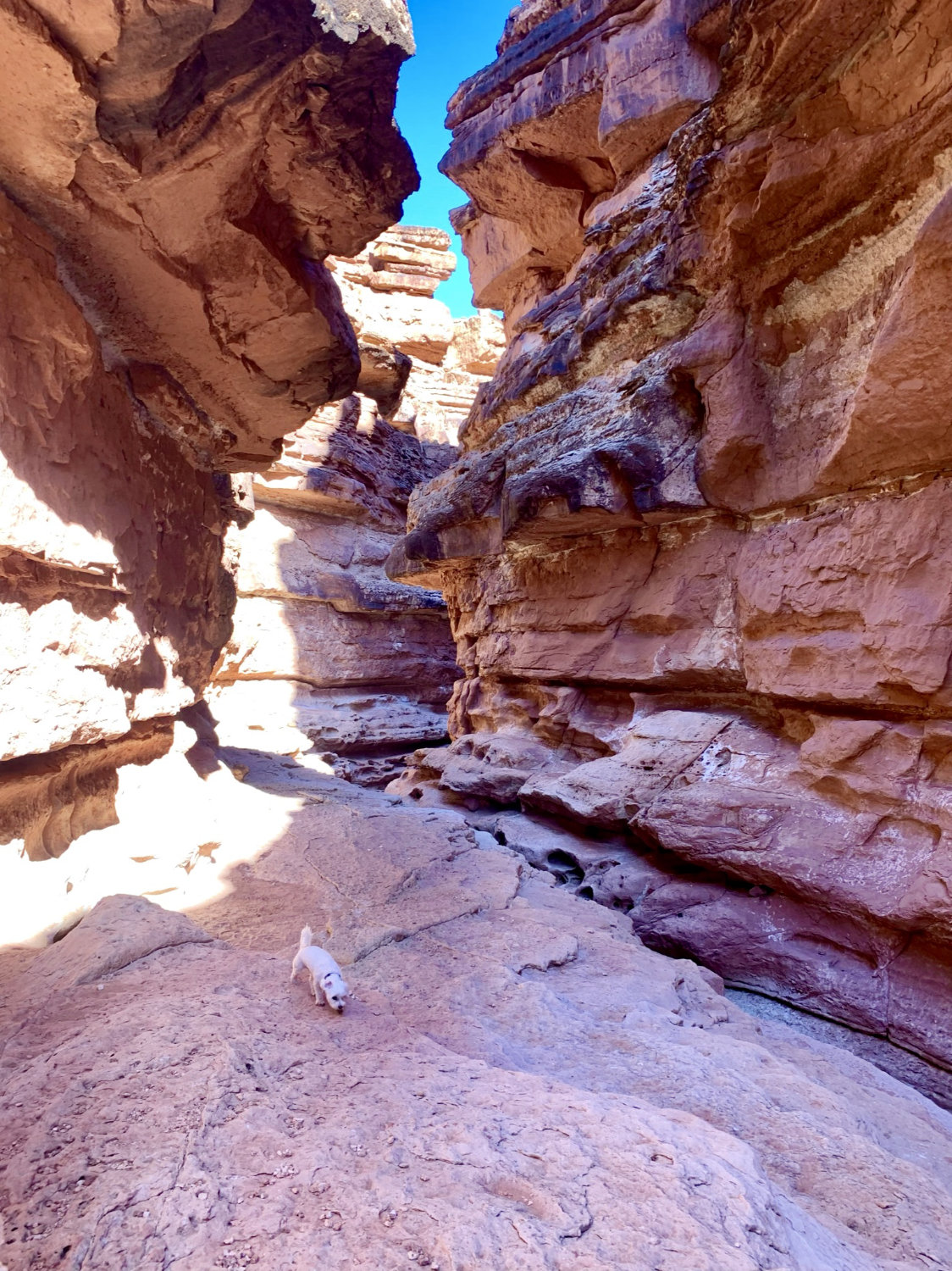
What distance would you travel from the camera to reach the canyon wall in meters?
11.1

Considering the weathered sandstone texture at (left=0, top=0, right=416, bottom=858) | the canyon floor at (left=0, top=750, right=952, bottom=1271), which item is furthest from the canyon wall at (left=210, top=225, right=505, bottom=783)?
the canyon floor at (left=0, top=750, right=952, bottom=1271)

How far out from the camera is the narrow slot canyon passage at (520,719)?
1350mm

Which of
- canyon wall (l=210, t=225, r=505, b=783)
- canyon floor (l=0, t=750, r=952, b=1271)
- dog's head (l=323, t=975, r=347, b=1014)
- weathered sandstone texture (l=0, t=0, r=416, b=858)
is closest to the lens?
canyon floor (l=0, t=750, r=952, b=1271)

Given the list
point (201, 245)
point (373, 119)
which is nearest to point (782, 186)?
point (373, 119)

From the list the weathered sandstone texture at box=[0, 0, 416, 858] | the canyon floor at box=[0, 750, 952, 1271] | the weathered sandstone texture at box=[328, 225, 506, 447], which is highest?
the weathered sandstone texture at box=[328, 225, 506, 447]

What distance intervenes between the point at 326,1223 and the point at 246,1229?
5.3 inches

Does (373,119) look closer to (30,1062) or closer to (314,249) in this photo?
(314,249)

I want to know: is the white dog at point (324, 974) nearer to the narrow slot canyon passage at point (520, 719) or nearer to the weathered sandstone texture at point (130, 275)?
the narrow slot canyon passage at point (520, 719)

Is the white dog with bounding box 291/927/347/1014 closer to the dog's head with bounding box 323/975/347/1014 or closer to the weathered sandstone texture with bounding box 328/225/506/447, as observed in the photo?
the dog's head with bounding box 323/975/347/1014

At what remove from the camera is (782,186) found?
11.7 ft

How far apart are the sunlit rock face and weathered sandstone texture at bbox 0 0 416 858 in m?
2.06

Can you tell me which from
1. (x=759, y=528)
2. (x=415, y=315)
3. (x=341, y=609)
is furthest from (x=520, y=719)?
(x=415, y=315)

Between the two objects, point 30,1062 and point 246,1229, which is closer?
point 246,1229

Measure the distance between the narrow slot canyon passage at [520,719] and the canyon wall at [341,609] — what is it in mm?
4853
